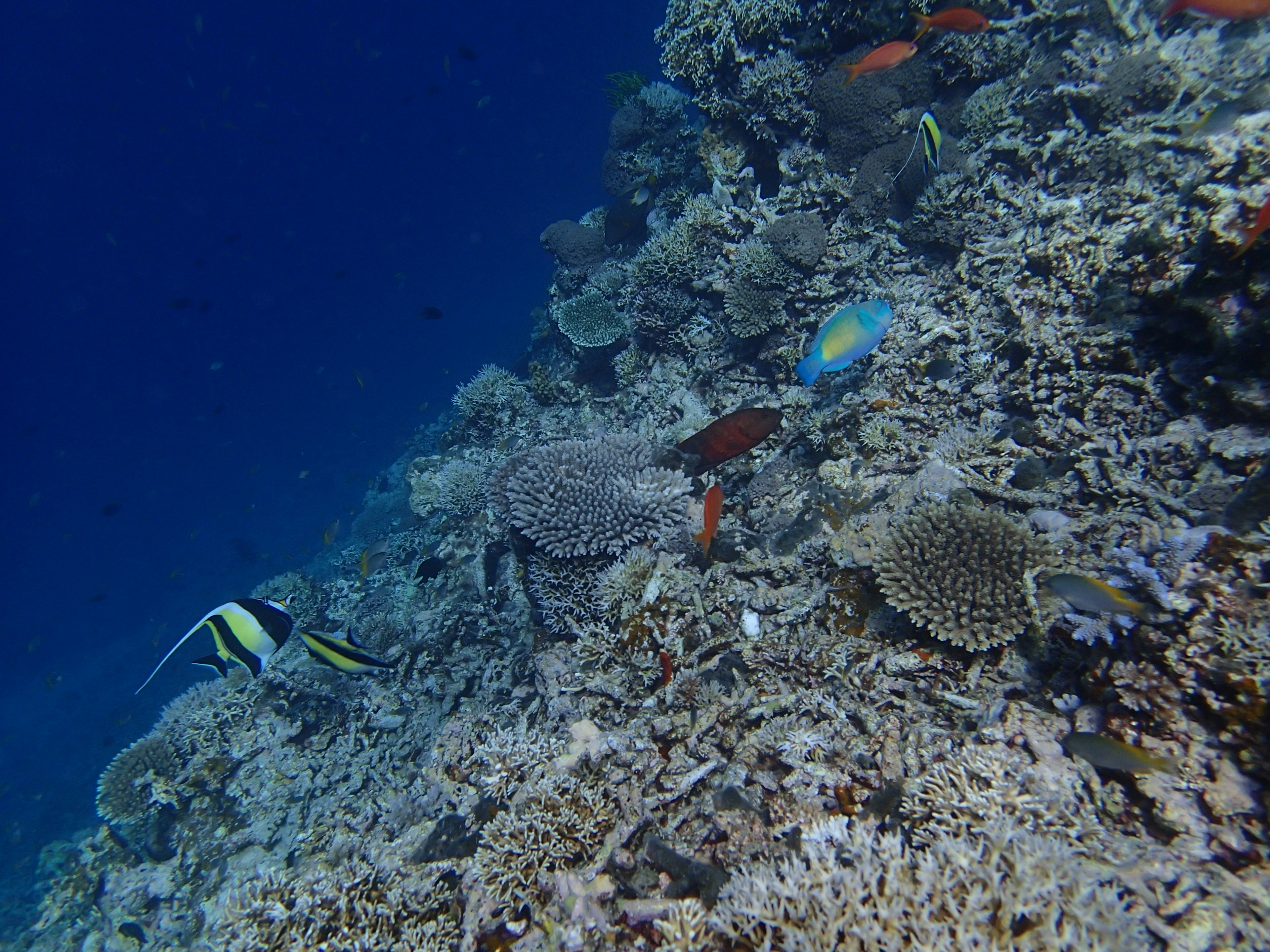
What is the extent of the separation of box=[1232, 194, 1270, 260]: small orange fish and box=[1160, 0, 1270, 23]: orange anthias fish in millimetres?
2913

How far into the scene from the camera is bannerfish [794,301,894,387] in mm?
3793

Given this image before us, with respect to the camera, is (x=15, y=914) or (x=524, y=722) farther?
(x=15, y=914)

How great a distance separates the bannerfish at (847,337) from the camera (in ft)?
12.4

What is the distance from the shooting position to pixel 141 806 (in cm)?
673

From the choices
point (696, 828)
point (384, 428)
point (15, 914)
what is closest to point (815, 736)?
point (696, 828)

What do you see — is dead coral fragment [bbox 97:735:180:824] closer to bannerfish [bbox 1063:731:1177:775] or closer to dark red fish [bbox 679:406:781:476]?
dark red fish [bbox 679:406:781:476]

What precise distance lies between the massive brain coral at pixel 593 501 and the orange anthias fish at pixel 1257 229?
3.67 metres

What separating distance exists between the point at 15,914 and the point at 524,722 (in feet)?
55.3

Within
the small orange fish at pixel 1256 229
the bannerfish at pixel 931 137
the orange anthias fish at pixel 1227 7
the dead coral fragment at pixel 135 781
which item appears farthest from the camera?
the dead coral fragment at pixel 135 781

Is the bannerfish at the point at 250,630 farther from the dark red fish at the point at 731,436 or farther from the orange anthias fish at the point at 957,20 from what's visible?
the orange anthias fish at the point at 957,20

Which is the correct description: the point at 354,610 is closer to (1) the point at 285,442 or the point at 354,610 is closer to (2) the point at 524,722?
(2) the point at 524,722

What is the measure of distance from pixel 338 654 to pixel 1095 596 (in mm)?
4653

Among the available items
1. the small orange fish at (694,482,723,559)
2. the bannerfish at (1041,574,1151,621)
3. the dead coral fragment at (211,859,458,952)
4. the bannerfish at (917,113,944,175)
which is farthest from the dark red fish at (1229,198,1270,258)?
the dead coral fragment at (211,859,458,952)

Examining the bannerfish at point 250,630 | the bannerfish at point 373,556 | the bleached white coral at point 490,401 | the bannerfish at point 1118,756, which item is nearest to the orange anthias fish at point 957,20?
the bannerfish at point 1118,756
